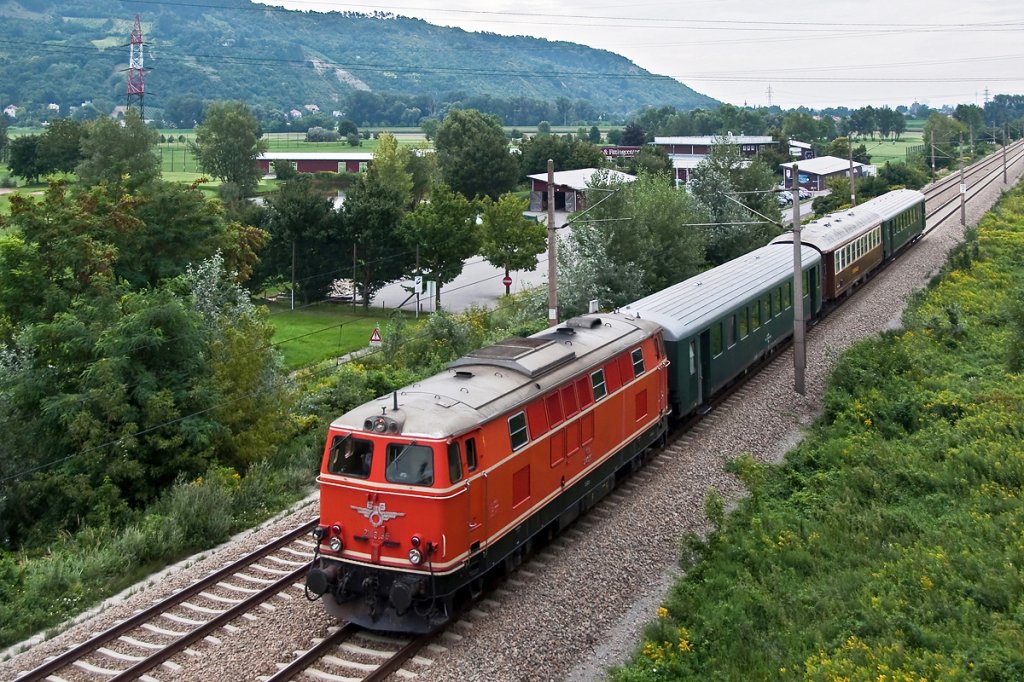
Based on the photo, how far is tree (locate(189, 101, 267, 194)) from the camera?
94.9 metres

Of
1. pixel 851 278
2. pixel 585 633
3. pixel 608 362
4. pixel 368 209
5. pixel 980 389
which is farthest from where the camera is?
pixel 368 209

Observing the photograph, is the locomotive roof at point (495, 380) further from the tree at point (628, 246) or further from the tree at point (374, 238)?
the tree at point (374, 238)

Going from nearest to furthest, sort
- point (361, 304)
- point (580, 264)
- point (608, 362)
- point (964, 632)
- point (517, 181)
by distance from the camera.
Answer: point (964, 632), point (608, 362), point (580, 264), point (361, 304), point (517, 181)

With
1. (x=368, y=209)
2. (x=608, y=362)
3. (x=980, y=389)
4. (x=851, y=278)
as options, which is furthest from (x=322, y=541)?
(x=368, y=209)

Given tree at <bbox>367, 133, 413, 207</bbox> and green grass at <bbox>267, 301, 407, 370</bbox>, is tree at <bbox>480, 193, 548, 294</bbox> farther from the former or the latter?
tree at <bbox>367, 133, 413, 207</bbox>

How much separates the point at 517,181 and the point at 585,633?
76825mm

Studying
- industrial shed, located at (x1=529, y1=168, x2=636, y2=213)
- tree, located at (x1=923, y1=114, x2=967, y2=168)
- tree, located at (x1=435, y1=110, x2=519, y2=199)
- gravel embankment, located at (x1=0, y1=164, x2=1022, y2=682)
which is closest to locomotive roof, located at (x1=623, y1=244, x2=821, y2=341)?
gravel embankment, located at (x1=0, y1=164, x2=1022, y2=682)

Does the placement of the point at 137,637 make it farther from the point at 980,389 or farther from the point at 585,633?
the point at 980,389

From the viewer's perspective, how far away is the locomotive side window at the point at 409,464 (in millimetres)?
13227

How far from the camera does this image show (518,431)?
588 inches

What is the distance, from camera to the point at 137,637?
555 inches

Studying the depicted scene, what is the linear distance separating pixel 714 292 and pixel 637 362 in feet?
23.0

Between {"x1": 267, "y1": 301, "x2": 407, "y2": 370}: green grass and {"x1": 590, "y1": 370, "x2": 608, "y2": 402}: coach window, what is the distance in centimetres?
2205

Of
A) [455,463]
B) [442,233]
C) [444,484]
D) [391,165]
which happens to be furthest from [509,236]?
[444,484]
